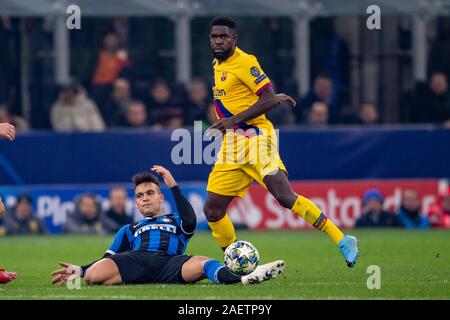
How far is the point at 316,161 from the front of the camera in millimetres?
20062

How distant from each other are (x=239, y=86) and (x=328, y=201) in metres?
7.61

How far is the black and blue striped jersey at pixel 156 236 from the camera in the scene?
11219mm

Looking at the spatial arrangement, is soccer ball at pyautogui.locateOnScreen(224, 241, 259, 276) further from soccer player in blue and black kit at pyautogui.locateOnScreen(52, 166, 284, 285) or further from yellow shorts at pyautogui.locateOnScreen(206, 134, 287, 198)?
yellow shorts at pyautogui.locateOnScreen(206, 134, 287, 198)

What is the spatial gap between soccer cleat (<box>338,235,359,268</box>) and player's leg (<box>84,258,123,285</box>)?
205cm

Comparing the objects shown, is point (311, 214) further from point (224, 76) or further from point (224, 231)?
point (224, 76)

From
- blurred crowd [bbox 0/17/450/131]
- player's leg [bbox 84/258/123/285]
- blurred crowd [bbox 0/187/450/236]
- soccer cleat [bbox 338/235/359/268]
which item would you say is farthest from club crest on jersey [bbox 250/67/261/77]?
blurred crowd [bbox 0/17/450/131]

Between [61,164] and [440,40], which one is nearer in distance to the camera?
[61,164]

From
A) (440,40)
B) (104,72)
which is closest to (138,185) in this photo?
(104,72)

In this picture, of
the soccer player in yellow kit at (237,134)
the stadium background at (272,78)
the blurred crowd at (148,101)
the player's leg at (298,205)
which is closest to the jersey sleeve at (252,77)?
the soccer player in yellow kit at (237,134)

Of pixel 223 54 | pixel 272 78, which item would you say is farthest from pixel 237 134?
pixel 272 78

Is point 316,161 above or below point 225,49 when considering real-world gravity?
below
